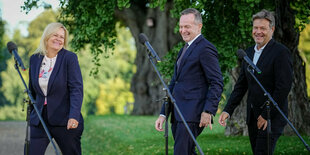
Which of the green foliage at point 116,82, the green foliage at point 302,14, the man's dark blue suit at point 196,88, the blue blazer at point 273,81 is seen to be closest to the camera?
the man's dark blue suit at point 196,88

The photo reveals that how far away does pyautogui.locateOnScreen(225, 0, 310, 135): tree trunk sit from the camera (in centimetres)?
1258

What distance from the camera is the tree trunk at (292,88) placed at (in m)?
12.6

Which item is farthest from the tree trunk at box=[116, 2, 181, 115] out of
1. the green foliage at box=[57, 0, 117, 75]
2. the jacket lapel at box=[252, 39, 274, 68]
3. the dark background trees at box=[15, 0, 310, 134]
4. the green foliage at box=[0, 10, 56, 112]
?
the green foliage at box=[0, 10, 56, 112]

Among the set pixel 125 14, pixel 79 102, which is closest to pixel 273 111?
pixel 79 102

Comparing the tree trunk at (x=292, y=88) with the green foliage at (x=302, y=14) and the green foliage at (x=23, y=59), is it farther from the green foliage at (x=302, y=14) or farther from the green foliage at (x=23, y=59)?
the green foliage at (x=23, y=59)

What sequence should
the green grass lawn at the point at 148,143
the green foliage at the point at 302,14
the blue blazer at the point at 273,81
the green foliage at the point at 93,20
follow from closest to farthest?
the blue blazer at the point at 273,81, the green foliage at the point at 302,14, the green grass lawn at the point at 148,143, the green foliage at the point at 93,20

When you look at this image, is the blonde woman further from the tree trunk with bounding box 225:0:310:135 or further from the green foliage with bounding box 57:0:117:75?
the tree trunk with bounding box 225:0:310:135

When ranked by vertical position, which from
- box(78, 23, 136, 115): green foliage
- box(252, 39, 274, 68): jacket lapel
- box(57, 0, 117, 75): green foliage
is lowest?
box(78, 23, 136, 115): green foliage

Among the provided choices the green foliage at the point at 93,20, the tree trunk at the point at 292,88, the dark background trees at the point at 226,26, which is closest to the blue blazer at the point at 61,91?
the dark background trees at the point at 226,26

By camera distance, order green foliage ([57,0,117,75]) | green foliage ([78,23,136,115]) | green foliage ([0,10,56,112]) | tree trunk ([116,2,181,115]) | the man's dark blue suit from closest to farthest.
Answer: the man's dark blue suit, green foliage ([57,0,117,75]), tree trunk ([116,2,181,115]), green foliage ([0,10,56,112]), green foliage ([78,23,136,115])

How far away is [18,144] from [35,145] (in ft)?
29.6

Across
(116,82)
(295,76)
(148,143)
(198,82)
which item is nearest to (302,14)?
(295,76)

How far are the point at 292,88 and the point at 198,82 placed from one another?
28.8 ft

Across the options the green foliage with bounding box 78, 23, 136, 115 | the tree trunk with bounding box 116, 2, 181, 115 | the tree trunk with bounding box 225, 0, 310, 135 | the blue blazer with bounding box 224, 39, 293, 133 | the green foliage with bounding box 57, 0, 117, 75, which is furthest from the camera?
the green foliage with bounding box 78, 23, 136, 115
